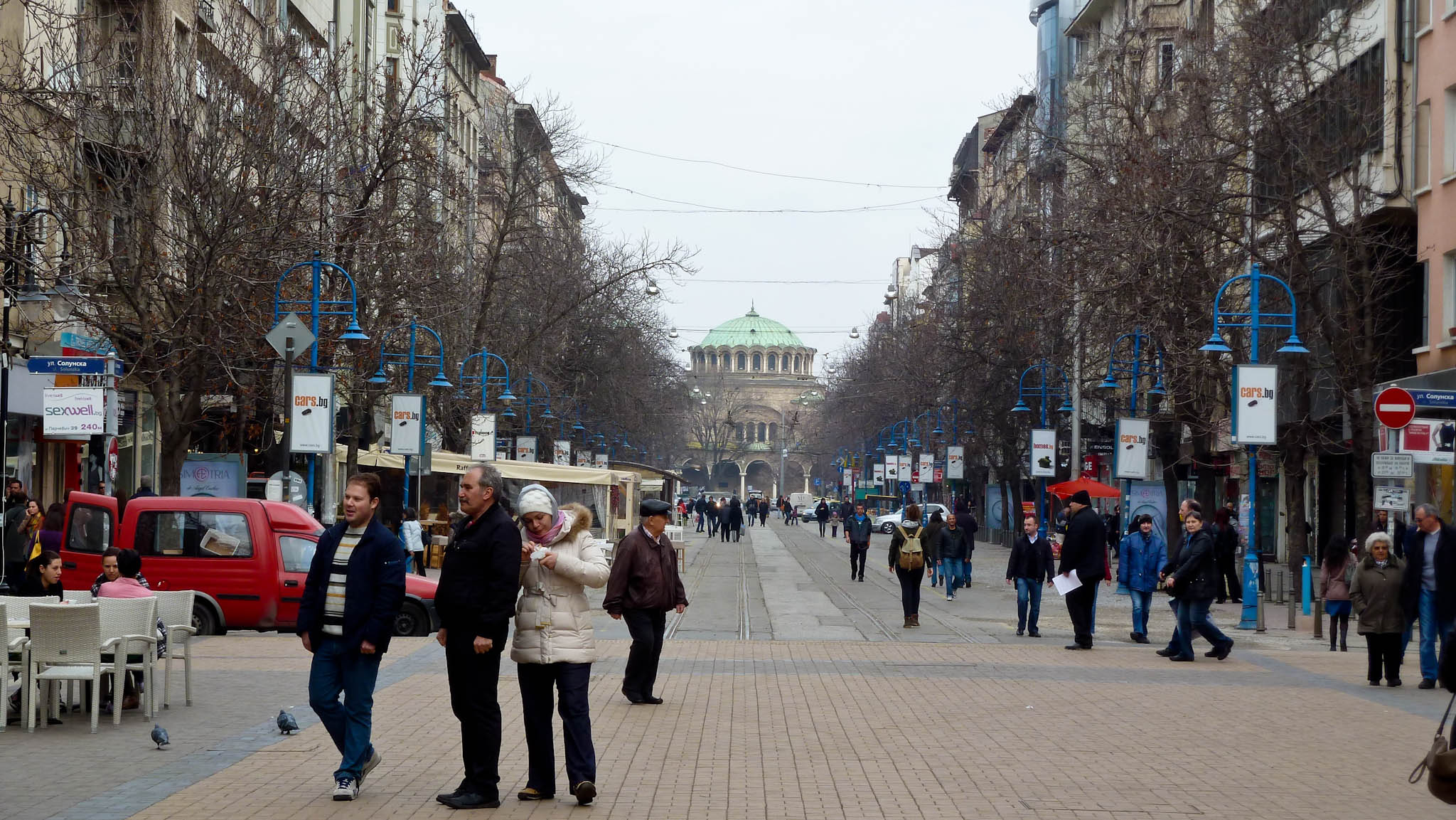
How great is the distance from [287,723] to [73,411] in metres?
10.7

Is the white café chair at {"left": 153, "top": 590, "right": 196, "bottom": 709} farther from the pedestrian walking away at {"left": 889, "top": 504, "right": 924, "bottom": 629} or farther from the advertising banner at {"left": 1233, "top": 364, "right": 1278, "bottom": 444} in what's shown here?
the advertising banner at {"left": 1233, "top": 364, "right": 1278, "bottom": 444}

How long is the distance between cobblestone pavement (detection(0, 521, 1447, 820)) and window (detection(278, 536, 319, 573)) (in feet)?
2.69

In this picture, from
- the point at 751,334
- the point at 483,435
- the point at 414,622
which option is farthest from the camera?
the point at 751,334

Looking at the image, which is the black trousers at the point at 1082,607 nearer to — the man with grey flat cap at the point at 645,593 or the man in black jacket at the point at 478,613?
the man with grey flat cap at the point at 645,593

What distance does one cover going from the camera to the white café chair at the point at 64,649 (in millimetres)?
11305

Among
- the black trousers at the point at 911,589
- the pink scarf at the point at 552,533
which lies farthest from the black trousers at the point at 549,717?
the black trousers at the point at 911,589

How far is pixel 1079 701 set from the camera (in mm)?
13930

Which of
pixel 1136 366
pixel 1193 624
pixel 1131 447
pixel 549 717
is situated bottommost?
pixel 1193 624

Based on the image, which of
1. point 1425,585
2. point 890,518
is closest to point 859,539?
point 1425,585

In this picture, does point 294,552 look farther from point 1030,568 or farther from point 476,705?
point 476,705

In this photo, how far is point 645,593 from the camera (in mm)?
13727

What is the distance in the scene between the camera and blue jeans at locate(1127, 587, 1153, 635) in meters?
20.3

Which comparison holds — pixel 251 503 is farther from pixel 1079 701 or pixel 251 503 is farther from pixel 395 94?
pixel 395 94

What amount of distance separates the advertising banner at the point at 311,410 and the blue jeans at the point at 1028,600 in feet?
30.0
